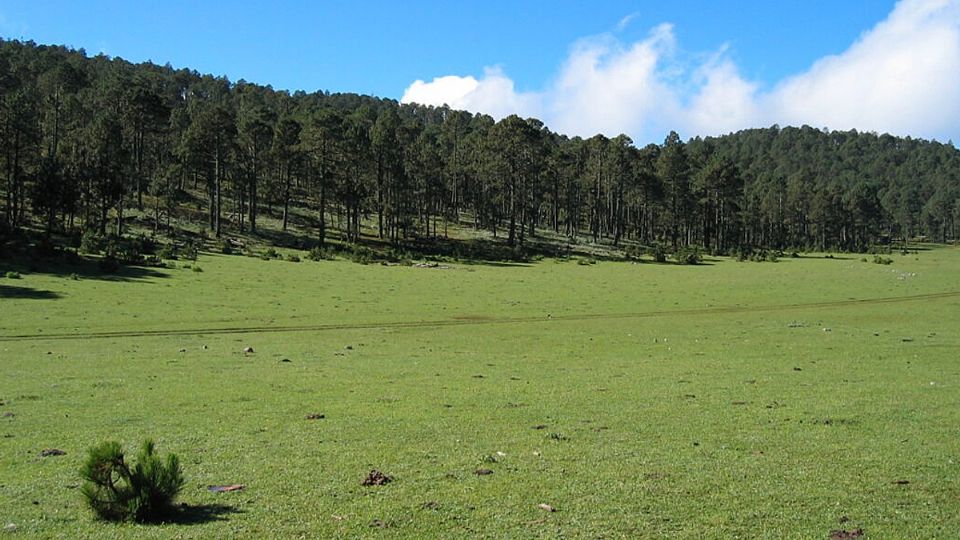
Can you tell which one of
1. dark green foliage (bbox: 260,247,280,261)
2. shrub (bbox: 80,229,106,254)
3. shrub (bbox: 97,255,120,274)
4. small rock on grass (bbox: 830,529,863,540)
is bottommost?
small rock on grass (bbox: 830,529,863,540)

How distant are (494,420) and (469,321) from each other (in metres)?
24.2

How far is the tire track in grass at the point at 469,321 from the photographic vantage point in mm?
31297

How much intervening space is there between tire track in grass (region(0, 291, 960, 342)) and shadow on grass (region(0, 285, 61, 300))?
11287 mm

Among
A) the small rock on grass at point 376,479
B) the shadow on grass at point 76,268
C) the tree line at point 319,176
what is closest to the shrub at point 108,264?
the shadow on grass at point 76,268

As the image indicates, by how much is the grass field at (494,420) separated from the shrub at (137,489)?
280 millimetres

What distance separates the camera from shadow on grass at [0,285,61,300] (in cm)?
3956

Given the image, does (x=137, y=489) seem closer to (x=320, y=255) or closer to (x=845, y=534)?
(x=845, y=534)

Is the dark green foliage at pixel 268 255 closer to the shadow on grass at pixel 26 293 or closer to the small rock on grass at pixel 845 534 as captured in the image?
the shadow on grass at pixel 26 293

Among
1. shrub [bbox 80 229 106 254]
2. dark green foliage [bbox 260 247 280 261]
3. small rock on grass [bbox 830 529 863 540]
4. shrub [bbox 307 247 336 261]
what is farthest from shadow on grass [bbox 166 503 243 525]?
shrub [bbox 307 247 336 261]

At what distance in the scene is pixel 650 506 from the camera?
943 cm

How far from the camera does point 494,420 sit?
48.8ft

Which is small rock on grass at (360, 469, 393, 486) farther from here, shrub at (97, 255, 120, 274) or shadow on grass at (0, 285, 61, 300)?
shrub at (97, 255, 120, 274)

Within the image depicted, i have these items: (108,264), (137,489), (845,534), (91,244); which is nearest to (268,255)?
(91,244)

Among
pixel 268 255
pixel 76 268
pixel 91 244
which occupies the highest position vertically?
pixel 91 244
